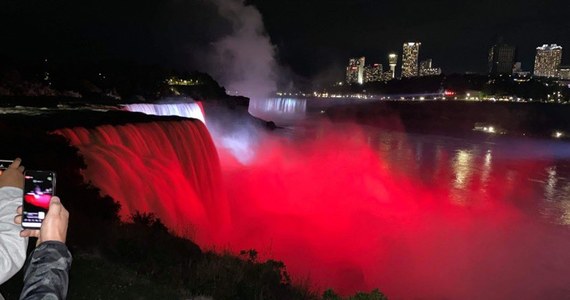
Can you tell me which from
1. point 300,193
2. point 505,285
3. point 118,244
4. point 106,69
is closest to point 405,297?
point 505,285

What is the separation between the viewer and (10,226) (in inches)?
84.5

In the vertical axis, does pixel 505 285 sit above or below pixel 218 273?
below

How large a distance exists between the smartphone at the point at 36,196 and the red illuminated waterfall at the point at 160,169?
31.1ft

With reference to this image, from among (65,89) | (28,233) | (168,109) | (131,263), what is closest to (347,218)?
(168,109)

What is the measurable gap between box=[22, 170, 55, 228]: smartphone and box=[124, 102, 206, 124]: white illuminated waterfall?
67.8 feet

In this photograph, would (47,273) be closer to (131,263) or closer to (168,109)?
(131,263)

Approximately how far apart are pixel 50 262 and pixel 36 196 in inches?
16.9

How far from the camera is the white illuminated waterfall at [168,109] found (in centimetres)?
2316

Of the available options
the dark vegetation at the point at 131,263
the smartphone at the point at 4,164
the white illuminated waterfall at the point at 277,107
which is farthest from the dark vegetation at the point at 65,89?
the white illuminated waterfall at the point at 277,107

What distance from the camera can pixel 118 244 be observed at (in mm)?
6391

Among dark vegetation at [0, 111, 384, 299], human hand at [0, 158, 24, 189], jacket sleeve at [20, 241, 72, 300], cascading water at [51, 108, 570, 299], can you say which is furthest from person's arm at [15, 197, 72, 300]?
cascading water at [51, 108, 570, 299]

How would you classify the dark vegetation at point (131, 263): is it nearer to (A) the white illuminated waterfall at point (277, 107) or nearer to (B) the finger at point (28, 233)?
(B) the finger at point (28, 233)

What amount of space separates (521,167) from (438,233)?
952 inches

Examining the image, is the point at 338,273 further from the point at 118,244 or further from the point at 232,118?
the point at 232,118
